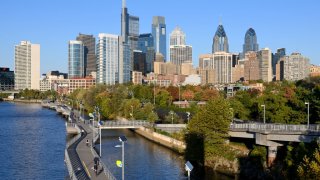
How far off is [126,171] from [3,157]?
17176mm

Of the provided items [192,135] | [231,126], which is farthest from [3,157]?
[231,126]

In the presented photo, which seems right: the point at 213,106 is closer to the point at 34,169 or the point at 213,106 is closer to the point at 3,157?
the point at 34,169

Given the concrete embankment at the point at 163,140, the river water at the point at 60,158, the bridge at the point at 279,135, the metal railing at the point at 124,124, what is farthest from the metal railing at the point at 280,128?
the metal railing at the point at 124,124

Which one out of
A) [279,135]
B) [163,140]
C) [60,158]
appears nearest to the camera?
[279,135]

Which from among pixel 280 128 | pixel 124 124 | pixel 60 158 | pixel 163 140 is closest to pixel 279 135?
pixel 280 128

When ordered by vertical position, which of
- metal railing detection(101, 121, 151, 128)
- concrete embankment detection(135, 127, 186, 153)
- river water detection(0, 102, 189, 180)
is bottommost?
river water detection(0, 102, 189, 180)

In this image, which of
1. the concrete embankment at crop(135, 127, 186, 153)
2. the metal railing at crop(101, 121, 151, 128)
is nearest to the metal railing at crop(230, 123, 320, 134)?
the concrete embankment at crop(135, 127, 186, 153)

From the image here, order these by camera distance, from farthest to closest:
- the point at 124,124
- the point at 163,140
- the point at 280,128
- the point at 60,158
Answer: the point at 124,124 < the point at 163,140 < the point at 60,158 < the point at 280,128

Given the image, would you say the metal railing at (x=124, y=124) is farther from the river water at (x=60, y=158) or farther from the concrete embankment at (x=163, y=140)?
the river water at (x=60, y=158)

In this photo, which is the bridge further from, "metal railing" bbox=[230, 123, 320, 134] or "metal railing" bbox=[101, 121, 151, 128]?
"metal railing" bbox=[101, 121, 151, 128]

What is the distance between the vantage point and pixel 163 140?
66.3m

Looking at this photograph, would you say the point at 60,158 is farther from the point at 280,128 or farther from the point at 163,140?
the point at 280,128

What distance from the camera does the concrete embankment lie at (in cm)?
5972

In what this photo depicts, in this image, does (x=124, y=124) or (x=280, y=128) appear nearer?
(x=280, y=128)
